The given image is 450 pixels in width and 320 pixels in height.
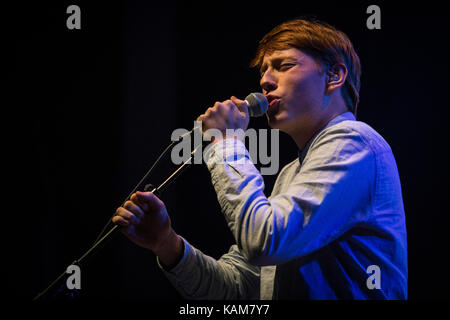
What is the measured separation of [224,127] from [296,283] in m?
0.49

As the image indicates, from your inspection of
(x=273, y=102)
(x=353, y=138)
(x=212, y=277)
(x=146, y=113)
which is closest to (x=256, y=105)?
(x=273, y=102)

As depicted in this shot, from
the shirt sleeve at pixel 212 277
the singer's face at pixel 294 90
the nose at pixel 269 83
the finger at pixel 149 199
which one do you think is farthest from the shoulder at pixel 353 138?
the shirt sleeve at pixel 212 277

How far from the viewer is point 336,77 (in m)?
1.28

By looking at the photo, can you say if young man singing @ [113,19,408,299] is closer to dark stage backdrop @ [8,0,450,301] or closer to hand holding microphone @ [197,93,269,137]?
hand holding microphone @ [197,93,269,137]

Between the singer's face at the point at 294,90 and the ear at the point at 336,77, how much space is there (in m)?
0.02

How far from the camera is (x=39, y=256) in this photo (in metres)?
2.09

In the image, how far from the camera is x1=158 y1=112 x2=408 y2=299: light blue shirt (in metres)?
0.87

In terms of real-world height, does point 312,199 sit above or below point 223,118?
below

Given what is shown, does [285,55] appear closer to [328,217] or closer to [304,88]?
[304,88]

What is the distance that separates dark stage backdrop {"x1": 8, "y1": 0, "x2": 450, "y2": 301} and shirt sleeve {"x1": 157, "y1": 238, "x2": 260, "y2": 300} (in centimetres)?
67

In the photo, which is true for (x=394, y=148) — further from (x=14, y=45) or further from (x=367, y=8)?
(x=14, y=45)

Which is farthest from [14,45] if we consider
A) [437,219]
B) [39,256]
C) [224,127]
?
[437,219]

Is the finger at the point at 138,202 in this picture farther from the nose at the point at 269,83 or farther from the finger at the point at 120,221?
the nose at the point at 269,83

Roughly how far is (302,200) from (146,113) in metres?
1.73
